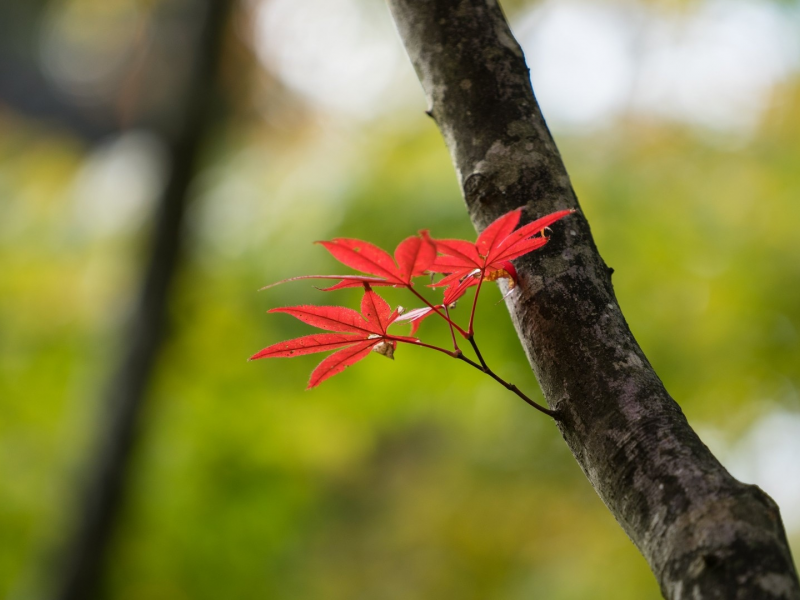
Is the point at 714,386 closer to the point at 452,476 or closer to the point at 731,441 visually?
the point at 731,441

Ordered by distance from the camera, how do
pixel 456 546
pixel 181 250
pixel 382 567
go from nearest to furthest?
pixel 181 250, pixel 456 546, pixel 382 567

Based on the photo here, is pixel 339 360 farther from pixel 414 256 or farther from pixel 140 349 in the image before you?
pixel 140 349

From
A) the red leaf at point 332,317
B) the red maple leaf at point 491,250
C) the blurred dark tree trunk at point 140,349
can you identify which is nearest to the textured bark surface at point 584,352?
the red maple leaf at point 491,250

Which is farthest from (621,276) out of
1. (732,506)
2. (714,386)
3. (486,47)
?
(732,506)

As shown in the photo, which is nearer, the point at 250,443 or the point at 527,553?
the point at 250,443

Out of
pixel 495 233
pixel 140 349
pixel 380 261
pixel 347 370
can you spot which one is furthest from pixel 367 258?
pixel 347 370

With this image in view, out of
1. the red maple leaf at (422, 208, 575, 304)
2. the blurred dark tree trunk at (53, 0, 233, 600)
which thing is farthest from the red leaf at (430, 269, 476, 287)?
the blurred dark tree trunk at (53, 0, 233, 600)
